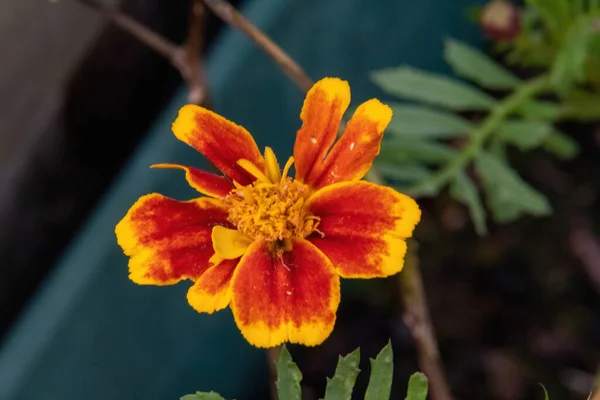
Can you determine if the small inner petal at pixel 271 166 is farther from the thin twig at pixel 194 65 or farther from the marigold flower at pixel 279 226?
the thin twig at pixel 194 65

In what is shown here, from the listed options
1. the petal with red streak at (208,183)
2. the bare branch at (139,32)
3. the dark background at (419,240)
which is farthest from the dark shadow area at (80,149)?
the petal with red streak at (208,183)

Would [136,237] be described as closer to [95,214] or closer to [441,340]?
[95,214]

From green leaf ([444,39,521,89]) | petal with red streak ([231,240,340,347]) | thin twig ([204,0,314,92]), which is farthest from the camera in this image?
green leaf ([444,39,521,89])

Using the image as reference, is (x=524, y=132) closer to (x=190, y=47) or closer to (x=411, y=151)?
(x=411, y=151)

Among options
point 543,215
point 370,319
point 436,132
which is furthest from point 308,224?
point 543,215

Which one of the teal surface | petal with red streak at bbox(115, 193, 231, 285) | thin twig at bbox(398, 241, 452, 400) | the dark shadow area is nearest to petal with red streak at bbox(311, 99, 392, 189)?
petal with red streak at bbox(115, 193, 231, 285)

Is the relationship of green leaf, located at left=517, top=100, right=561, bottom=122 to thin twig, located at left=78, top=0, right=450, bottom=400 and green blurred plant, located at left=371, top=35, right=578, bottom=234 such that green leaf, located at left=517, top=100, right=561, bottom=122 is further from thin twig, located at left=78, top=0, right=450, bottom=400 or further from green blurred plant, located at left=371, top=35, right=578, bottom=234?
thin twig, located at left=78, top=0, right=450, bottom=400
